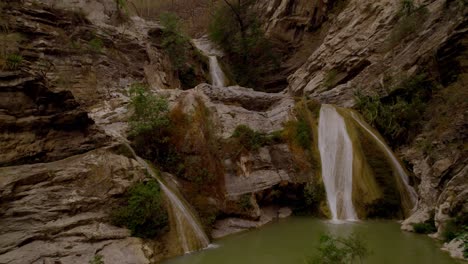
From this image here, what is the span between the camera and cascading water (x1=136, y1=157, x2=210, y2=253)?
999 centimetres

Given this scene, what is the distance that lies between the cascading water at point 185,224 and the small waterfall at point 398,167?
6723 millimetres

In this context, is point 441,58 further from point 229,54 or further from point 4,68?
point 229,54

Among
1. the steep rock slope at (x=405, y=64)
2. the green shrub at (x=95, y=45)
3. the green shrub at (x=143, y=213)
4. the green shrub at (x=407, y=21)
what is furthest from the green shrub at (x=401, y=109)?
the green shrub at (x=95, y=45)

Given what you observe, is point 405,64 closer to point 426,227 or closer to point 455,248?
point 426,227

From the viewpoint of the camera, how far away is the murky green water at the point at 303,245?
27.4 feet

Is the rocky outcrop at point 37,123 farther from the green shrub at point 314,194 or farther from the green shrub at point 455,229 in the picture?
the green shrub at point 455,229

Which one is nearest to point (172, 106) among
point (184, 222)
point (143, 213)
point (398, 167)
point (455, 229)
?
point (184, 222)

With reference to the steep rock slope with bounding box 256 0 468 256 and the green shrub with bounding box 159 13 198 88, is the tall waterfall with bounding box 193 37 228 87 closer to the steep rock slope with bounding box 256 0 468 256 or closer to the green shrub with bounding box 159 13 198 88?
the green shrub with bounding box 159 13 198 88

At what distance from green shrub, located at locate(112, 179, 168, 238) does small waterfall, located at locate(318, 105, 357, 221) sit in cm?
594

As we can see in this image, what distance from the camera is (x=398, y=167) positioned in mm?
13617

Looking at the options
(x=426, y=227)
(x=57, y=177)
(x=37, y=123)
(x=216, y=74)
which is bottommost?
(x=426, y=227)

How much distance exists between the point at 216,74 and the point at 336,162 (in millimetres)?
15984

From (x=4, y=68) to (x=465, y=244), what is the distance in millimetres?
10976

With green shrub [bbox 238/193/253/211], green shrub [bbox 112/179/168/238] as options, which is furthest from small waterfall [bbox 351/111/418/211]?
green shrub [bbox 112/179/168/238]
